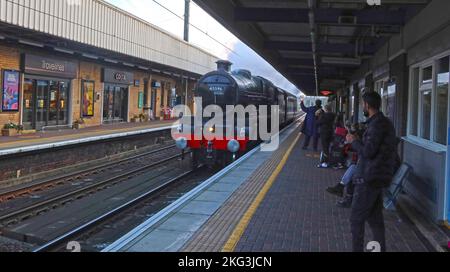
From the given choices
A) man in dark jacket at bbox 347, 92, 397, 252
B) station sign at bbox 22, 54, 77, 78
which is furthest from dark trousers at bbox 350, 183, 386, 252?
station sign at bbox 22, 54, 77, 78

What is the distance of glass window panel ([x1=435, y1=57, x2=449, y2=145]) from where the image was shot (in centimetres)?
674

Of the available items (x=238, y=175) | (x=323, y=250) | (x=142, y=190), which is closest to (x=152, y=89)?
(x=142, y=190)

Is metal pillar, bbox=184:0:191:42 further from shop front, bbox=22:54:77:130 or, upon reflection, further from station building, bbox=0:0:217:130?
shop front, bbox=22:54:77:130

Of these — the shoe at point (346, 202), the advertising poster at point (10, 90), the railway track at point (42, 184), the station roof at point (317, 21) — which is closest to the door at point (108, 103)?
the advertising poster at point (10, 90)

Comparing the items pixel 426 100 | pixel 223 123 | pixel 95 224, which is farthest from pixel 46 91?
Result: pixel 426 100

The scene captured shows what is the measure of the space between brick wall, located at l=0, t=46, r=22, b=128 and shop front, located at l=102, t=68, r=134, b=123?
7.44m

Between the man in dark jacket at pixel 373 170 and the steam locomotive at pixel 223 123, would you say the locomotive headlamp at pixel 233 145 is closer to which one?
the steam locomotive at pixel 223 123

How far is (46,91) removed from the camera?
21.4m

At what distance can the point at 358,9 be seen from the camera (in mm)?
10781

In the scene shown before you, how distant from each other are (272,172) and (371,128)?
628 cm

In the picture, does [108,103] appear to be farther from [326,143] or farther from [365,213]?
[365,213]

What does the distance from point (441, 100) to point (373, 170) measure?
315 centimetres

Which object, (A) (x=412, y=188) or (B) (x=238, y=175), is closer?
(A) (x=412, y=188)
